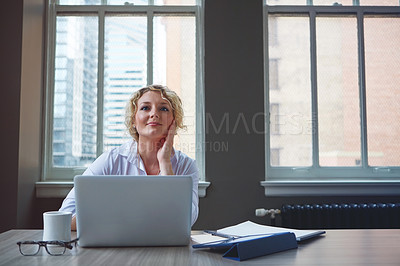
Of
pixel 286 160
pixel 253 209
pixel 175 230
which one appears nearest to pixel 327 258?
pixel 175 230

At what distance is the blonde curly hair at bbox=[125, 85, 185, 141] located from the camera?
2.04 meters

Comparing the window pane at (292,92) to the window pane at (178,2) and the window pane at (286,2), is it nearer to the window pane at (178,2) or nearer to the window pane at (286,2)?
the window pane at (286,2)

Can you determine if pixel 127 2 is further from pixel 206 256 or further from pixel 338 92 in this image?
pixel 206 256

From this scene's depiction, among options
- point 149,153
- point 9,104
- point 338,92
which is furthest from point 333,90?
point 9,104

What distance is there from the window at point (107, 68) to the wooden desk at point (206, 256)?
1781 millimetres

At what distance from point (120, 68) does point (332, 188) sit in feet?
6.04

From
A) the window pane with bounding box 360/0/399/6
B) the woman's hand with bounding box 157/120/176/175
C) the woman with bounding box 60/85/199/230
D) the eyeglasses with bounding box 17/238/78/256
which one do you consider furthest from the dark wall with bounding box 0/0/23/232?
the window pane with bounding box 360/0/399/6

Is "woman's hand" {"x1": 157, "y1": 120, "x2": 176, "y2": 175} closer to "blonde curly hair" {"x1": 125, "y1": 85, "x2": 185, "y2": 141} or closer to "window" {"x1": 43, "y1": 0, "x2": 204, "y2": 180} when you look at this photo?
"blonde curly hair" {"x1": 125, "y1": 85, "x2": 185, "y2": 141}

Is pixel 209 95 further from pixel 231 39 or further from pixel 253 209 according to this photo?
pixel 253 209

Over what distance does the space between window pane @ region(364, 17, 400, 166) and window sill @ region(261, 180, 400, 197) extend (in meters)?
0.27

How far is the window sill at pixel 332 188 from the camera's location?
281cm

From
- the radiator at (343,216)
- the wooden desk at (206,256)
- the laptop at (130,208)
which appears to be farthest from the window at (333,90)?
the laptop at (130,208)

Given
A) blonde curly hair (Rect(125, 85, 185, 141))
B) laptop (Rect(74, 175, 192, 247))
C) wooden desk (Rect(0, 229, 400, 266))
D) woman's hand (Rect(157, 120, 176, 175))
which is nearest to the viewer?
wooden desk (Rect(0, 229, 400, 266))

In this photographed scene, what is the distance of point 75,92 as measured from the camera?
3.05 meters
